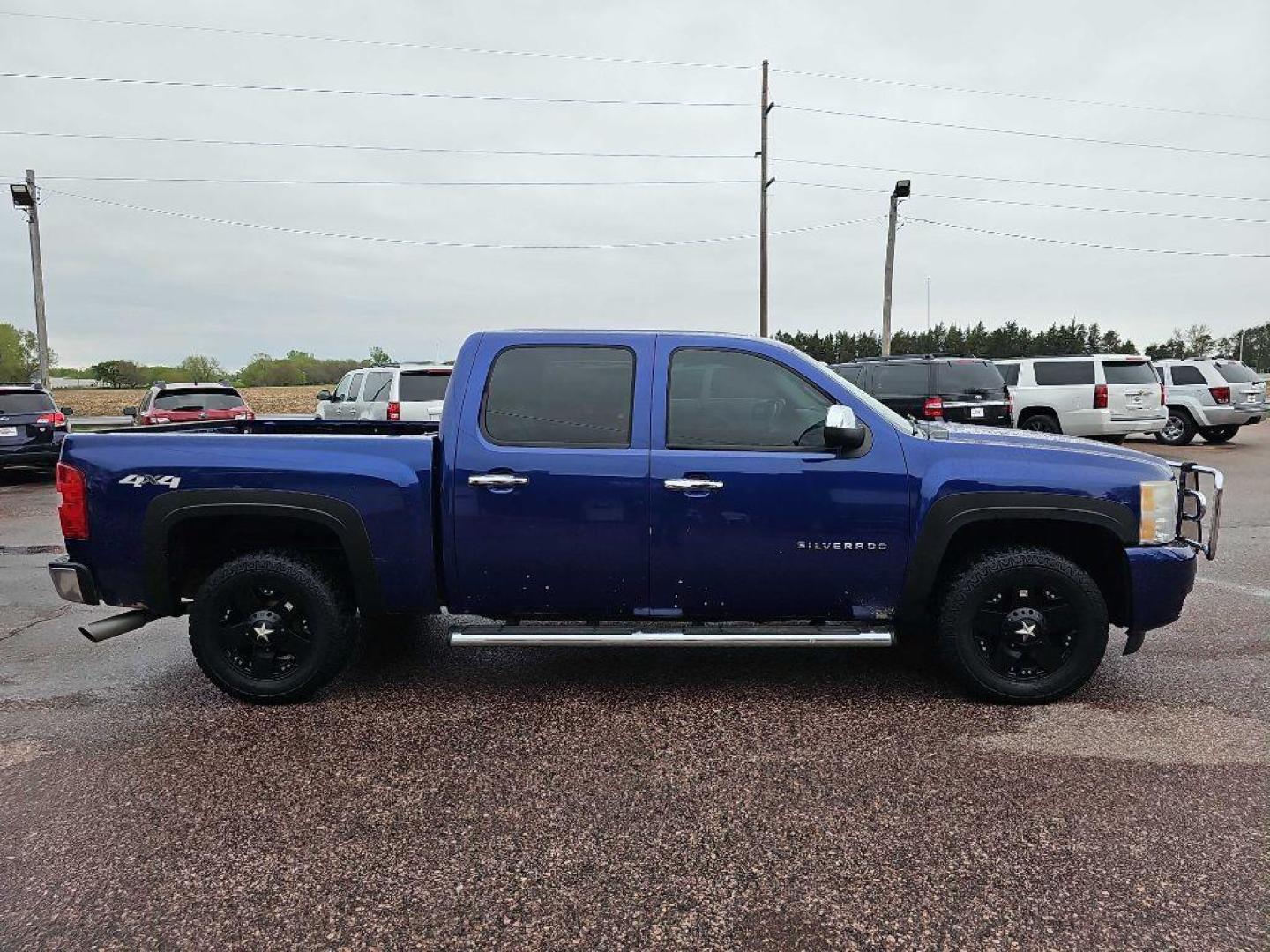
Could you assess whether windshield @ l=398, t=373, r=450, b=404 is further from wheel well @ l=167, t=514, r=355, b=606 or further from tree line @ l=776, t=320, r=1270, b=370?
tree line @ l=776, t=320, r=1270, b=370

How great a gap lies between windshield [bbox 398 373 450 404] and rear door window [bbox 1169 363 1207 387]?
1577 cm

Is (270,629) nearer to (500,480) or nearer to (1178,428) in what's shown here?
(500,480)

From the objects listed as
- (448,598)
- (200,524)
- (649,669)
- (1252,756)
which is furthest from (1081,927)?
(200,524)

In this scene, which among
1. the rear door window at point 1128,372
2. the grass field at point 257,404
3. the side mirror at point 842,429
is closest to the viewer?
the side mirror at point 842,429

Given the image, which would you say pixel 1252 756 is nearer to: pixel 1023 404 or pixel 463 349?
pixel 463 349

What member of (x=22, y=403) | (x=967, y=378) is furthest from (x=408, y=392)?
(x=967, y=378)

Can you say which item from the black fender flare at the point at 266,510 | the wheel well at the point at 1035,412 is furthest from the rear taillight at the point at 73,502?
the wheel well at the point at 1035,412

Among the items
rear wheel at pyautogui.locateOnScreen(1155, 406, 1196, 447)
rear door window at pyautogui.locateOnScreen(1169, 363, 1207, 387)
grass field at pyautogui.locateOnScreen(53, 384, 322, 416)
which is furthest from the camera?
grass field at pyautogui.locateOnScreen(53, 384, 322, 416)

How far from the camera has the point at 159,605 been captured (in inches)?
168

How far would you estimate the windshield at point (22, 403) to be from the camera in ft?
45.5

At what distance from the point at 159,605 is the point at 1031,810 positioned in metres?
4.07

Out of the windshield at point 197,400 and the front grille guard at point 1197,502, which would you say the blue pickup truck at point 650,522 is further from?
the windshield at point 197,400

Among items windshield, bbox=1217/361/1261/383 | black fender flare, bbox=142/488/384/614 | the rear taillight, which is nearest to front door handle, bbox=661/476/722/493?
black fender flare, bbox=142/488/384/614

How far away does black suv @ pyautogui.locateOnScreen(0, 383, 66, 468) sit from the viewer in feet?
45.2
